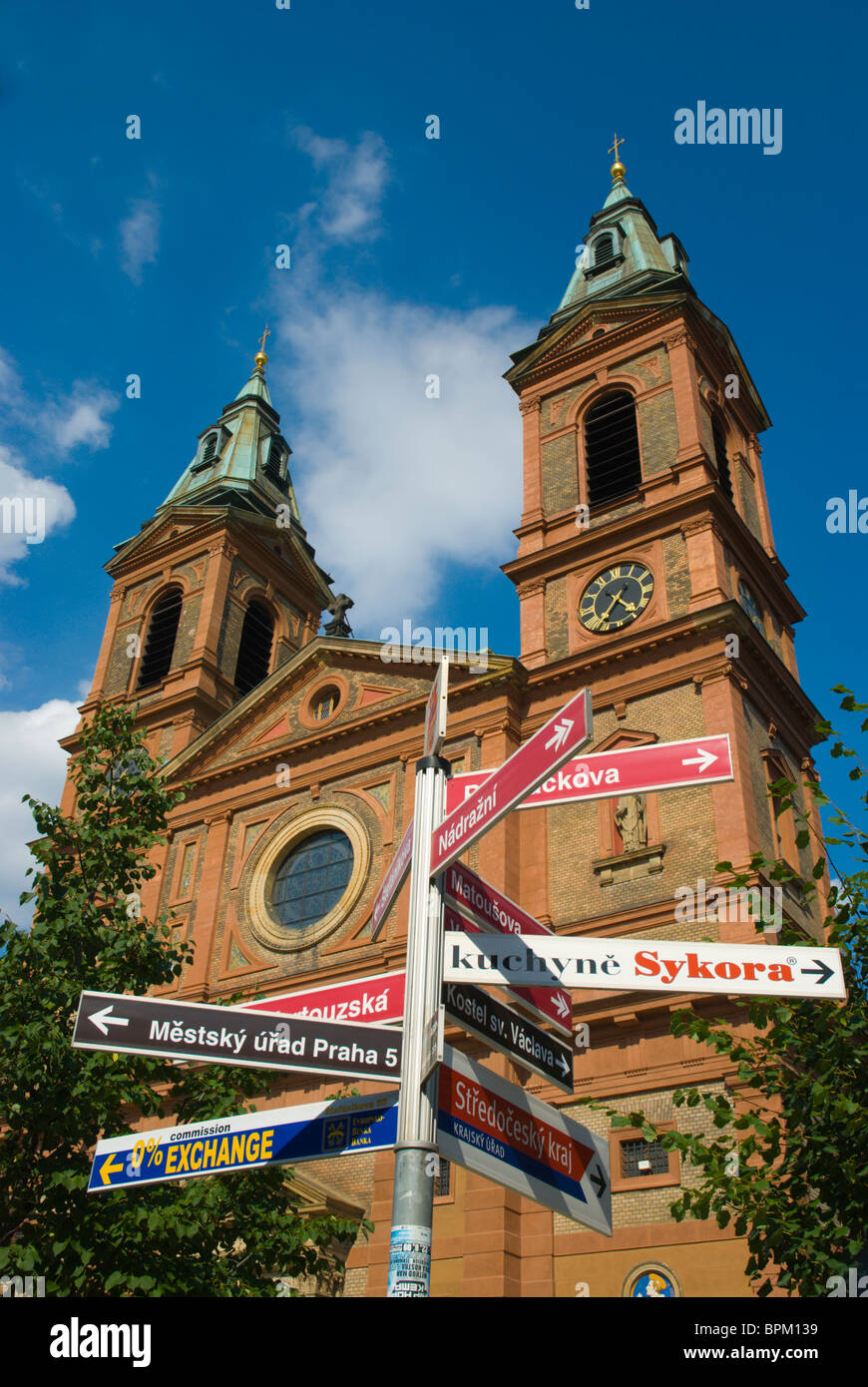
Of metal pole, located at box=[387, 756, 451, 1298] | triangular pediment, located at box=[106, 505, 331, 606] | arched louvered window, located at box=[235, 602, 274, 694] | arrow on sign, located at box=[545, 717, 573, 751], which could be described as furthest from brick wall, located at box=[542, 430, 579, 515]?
arrow on sign, located at box=[545, 717, 573, 751]

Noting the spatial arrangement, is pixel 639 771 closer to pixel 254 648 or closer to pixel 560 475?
pixel 560 475

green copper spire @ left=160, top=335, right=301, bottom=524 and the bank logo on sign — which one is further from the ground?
green copper spire @ left=160, top=335, right=301, bottom=524

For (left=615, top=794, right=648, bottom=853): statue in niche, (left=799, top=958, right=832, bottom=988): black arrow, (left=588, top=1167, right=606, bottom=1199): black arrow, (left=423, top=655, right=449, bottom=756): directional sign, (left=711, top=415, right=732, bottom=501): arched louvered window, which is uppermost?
(left=711, top=415, right=732, bottom=501): arched louvered window

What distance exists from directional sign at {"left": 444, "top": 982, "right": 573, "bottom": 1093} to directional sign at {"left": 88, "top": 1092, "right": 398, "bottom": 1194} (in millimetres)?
629

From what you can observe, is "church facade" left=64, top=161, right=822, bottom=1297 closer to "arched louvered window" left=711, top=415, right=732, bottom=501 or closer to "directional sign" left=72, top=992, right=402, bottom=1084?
"arched louvered window" left=711, top=415, right=732, bottom=501

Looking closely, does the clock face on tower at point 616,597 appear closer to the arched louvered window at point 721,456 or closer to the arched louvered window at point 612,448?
the arched louvered window at point 612,448

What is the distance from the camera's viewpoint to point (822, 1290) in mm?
7898

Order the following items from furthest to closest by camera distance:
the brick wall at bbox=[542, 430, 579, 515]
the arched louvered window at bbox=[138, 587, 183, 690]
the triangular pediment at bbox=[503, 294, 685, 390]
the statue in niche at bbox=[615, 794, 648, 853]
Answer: the arched louvered window at bbox=[138, 587, 183, 690] < the triangular pediment at bbox=[503, 294, 685, 390] < the brick wall at bbox=[542, 430, 579, 515] < the statue in niche at bbox=[615, 794, 648, 853]

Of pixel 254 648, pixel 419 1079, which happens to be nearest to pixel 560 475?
pixel 254 648

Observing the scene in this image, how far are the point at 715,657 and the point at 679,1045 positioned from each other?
23.9ft

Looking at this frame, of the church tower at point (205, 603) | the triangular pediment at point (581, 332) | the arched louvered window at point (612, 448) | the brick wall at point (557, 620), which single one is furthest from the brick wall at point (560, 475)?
the church tower at point (205, 603)

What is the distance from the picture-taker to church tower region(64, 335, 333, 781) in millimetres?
32781

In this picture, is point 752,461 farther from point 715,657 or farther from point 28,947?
point 28,947

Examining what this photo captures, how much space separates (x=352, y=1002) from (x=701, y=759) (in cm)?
251
